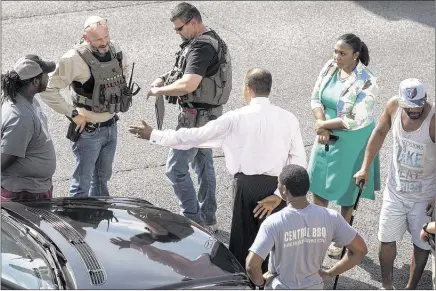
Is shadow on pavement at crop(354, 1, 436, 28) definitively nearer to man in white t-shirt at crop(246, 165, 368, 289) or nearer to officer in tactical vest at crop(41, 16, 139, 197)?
officer in tactical vest at crop(41, 16, 139, 197)

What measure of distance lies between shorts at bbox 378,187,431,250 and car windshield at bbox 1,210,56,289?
2780 millimetres

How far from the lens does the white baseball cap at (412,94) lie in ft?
21.1

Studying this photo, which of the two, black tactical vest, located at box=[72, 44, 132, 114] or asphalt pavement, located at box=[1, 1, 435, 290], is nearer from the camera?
black tactical vest, located at box=[72, 44, 132, 114]

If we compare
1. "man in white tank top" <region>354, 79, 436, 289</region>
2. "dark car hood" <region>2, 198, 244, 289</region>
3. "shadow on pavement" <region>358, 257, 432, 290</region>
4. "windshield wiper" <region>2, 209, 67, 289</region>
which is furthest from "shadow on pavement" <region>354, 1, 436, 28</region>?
"windshield wiper" <region>2, 209, 67, 289</region>

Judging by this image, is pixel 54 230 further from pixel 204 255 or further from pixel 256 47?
pixel 256 47

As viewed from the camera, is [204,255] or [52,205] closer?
[204,255]

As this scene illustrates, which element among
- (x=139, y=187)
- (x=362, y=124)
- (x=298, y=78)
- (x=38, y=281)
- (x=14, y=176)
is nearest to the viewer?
(x=38, y=281)

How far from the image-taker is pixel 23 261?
5.02 m

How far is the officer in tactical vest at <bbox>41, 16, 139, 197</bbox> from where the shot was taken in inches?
282

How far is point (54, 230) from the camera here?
5359 millimetres

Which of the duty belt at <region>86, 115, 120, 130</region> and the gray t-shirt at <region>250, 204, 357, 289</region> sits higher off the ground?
the duty belt at <region>86, 115, 120, 130</region>

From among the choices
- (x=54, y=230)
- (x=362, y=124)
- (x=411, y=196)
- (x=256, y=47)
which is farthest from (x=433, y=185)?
(x=256, y=47)

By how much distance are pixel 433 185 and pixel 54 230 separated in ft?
9.24

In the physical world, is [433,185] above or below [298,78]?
below
